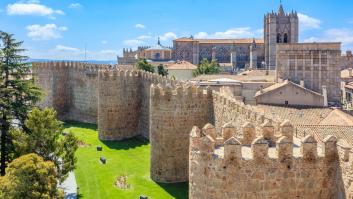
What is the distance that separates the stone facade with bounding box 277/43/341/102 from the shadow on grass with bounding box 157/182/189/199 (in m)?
39.4

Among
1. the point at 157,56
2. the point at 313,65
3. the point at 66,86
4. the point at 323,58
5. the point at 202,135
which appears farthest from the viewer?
the point at 157,56

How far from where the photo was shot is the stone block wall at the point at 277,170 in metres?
11.1

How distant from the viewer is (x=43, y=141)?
72.6ft

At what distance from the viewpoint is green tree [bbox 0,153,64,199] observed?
56.8 ft

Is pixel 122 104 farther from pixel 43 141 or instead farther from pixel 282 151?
pixel 282 151

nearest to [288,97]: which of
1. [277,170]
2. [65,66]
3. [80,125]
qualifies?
[80,125]

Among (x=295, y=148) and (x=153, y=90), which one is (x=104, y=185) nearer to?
(x=153, y=90)

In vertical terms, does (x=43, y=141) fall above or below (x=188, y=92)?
below

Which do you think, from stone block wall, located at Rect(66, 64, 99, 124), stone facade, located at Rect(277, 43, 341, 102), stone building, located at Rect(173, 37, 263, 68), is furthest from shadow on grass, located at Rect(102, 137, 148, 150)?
stone building, located at Rect(173, 37, 263, 68)

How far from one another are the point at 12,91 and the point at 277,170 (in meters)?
15.9

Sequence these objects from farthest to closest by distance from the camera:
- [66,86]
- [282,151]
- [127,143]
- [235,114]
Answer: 1. [66,86]
2. [127,143]
3. [235,114]
4. [282,151]

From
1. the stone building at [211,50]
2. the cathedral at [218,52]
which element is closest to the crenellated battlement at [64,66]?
the cathedral at [218,52]

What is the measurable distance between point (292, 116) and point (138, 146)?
13905 millimetres

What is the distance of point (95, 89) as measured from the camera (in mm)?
42875
